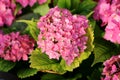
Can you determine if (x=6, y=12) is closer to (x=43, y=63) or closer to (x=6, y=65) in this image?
(x=6, y=65)

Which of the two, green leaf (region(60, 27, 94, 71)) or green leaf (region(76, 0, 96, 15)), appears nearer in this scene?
green leaf (region(60, 27, 94, 71))

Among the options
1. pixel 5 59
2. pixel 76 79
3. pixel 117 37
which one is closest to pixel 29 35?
pixel 5 59

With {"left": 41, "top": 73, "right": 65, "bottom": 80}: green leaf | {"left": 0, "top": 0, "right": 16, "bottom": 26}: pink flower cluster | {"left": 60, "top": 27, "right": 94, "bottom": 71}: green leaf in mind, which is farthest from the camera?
{"left": 0, "top": 0, "right": 16, "bottom": 26}: pink flower cluster

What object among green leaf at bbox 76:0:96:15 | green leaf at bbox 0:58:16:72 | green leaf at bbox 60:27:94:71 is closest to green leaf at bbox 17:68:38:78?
green leaf at bbox 0:58:16:72

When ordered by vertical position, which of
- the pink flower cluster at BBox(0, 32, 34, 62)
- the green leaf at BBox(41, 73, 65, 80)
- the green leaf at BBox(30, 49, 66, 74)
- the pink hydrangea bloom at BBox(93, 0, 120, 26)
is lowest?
the green leaf at BBox(41, 73, 65, 80)

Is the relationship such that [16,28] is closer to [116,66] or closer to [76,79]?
[76,79]

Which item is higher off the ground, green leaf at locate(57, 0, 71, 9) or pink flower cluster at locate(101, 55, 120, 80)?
pink flower cluster at locate(101, 55, 120, 80)

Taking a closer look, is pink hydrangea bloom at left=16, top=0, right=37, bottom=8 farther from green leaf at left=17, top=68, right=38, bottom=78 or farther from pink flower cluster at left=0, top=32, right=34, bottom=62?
green leaf at left=17, top=68, right=38, bottom=78

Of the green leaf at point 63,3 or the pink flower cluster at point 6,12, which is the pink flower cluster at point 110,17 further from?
the pink flower cluster at point 6,12
